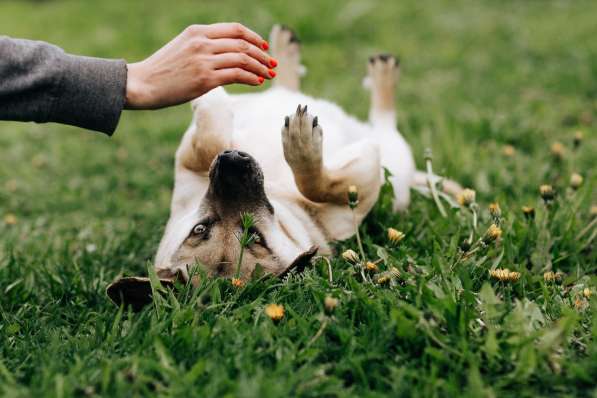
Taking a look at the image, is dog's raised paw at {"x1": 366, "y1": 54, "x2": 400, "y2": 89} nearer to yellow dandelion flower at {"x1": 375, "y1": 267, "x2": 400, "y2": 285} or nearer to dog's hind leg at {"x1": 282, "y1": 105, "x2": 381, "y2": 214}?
dog's hind leg at {"x1": 282, "y1": 105, "x2": 381, "y2": 214}

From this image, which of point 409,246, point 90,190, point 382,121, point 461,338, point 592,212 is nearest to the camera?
point 461,338

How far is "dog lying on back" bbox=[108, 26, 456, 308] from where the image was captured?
2.55 m

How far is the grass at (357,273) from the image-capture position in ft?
6.45

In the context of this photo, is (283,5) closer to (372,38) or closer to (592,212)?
(372,38)

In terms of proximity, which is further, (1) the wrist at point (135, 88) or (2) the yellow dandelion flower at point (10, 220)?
(2) the yellow dandelion flower at point (10, 220)

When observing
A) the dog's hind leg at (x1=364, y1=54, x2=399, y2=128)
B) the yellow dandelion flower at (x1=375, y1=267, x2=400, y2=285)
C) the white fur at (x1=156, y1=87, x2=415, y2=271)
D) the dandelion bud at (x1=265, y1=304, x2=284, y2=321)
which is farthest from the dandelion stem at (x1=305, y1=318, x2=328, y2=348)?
the dog's hind leg at (x1=364, y1=54, x2=399, y2=128)

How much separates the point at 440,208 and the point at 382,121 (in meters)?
1.05

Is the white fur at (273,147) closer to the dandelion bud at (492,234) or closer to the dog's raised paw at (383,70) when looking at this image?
the dog's raised paw at (383,70)

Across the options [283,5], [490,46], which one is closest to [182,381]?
[490,46]

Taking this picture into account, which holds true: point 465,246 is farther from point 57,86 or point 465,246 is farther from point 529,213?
point 57,86

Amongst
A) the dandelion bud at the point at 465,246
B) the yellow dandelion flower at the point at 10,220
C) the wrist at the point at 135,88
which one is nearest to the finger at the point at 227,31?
the wrist at the point at 135,88

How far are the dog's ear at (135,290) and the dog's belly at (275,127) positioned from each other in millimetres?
734

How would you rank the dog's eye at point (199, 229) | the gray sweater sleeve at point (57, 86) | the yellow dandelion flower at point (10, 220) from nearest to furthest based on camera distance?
the gray sweater sleeve at point (57, 86) → the dog's eye at point (199, 229) → the yellow dandelion flower at point (10, 220)

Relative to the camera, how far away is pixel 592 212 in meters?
3.16
